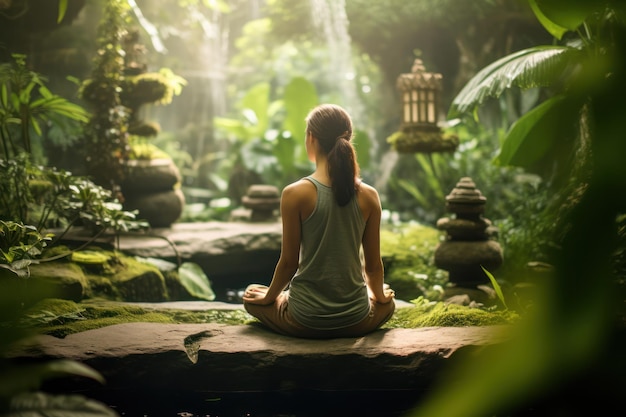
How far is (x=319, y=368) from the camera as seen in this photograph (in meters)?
3.18

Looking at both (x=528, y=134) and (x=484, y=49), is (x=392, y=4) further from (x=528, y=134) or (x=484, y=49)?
(x=528, y=134)

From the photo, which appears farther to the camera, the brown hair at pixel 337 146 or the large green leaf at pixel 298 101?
the large green leaf at pixel 298 101

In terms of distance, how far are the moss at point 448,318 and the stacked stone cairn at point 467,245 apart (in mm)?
927

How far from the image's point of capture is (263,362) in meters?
A: 3.20

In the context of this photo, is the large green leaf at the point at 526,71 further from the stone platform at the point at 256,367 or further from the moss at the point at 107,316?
the moss at the point at 107,316

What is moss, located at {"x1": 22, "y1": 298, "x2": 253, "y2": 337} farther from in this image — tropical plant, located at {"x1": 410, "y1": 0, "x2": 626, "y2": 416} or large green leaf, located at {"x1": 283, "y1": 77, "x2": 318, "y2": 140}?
large green leaf, located at {"x1": 283, "y1": 77, "x2": 318, "y2": 140}

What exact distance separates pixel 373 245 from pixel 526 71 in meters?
2.40

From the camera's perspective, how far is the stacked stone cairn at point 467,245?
481 cm

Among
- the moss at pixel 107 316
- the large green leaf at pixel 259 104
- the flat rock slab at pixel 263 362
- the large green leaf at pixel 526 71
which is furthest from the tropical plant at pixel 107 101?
the large green leaf at pixel 259 104

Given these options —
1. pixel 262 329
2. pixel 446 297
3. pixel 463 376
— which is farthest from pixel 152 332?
pixel 463 376

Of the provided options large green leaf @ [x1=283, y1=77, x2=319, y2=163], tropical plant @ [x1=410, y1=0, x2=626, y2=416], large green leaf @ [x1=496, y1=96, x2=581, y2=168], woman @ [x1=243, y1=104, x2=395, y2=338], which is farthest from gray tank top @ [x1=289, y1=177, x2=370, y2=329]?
large green leaf @ [x1=283, y1=77, x2=319, y2=163]

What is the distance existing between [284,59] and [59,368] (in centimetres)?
1577

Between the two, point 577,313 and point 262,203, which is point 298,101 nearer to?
point 262,203

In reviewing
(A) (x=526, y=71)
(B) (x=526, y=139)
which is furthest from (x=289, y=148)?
(A) (x=526, y=71)
